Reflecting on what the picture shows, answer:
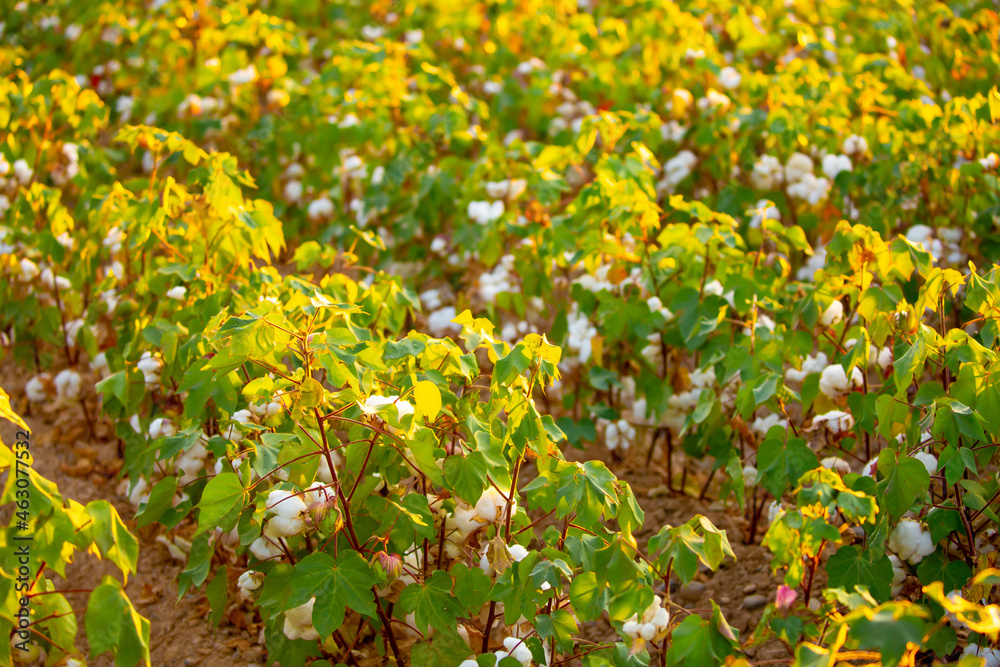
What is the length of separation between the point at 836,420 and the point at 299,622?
128 centimetres

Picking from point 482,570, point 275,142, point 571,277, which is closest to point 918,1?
point 571,277

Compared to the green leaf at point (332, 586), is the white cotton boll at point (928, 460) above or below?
above

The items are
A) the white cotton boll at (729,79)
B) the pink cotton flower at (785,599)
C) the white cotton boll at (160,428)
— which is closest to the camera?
the pink cotton flower at (785,599)

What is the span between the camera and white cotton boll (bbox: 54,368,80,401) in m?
2.78

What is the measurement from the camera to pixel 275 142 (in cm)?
392

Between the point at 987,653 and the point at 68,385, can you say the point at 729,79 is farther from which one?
the point at 68,385

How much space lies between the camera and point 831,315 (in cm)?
214

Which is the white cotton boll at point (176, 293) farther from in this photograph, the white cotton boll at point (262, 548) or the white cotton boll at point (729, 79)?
the white cotton boll at point (729, 79)

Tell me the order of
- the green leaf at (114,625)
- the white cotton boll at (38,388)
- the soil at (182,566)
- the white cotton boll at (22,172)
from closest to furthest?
the green leaf at (114,625)
the soil at (182,566)
the white cotton boll at (38,388)
the white cotton boll at (22,172)

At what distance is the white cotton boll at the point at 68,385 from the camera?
109 inches

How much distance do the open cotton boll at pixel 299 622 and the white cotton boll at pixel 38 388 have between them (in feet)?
5.67

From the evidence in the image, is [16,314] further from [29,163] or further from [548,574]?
[548,574]

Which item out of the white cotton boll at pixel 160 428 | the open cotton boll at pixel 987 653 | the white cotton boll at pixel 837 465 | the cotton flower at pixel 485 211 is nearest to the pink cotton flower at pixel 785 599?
the open cotton boll at pixel 987 653

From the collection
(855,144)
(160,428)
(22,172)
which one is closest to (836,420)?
(855,144)
